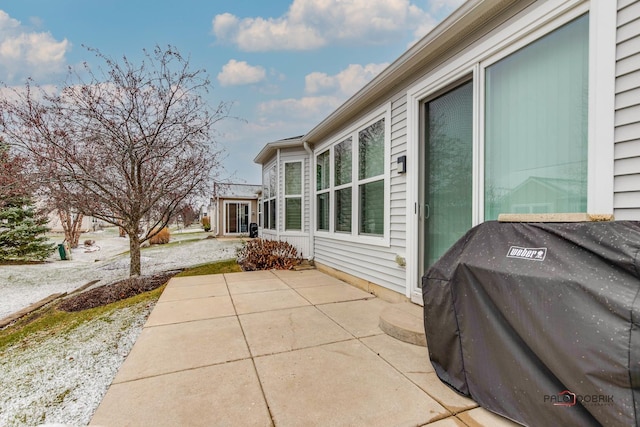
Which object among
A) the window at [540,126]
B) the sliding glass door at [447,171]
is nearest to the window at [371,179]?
the sliding glass door at [447,171]

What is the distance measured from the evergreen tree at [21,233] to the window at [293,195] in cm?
862

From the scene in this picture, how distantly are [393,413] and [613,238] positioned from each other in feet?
4.73

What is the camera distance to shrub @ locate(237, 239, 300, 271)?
21.5 feet

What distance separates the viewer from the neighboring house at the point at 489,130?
188 cm

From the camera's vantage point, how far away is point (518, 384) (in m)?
1.55

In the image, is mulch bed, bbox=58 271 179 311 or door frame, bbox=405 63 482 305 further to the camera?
mulch bed, bbox=58 271 179 311

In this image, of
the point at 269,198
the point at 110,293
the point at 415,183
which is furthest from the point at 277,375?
the point at 269,198

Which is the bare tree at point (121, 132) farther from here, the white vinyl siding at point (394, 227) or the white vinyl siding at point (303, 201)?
the white vinyl siding at point (394, 227)

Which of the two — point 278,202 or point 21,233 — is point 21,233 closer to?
point 21,233

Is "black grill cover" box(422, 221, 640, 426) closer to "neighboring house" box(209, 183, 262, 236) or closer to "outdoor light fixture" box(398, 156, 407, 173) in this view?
"outdoor light fixture" box(398, 156, 407, 173)

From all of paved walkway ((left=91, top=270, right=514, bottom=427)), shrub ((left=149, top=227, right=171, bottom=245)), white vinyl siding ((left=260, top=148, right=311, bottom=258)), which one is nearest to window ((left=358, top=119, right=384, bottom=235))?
paved walkway ((left=91, top=270, right=514, bottom=427))

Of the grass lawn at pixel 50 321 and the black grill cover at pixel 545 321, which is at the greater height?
the black grill cover at pixel 545 321

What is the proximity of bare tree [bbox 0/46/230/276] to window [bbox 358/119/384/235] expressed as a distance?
3.36 meters

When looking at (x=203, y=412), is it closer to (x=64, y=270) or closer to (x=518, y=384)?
(x=518, y=384)
